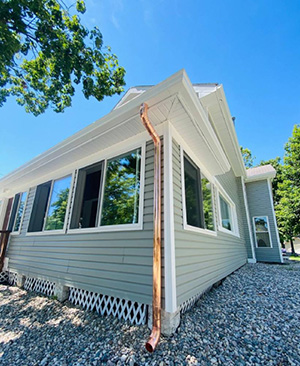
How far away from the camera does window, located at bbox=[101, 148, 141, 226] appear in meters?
2.74

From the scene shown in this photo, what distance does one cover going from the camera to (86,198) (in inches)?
174

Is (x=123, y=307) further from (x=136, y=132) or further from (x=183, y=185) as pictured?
(x=136, y=132)

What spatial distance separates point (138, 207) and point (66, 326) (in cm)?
188

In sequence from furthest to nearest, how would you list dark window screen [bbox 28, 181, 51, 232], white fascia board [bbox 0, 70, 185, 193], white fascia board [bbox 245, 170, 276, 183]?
white fascia board [bbox 245, 170, 276, 183] → dark window screen [bbox 28, 181, 51, 232] → white fascia board [bbox 0, 70, 185, 193]

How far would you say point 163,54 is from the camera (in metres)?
6.06

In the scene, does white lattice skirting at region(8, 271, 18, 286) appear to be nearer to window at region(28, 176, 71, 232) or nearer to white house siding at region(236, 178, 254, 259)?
window at region(28, 176, 71, 232)

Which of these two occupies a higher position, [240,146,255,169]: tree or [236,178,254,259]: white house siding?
[240,146,255,169]: tree

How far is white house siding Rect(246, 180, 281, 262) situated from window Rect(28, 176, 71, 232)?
859 centimetres

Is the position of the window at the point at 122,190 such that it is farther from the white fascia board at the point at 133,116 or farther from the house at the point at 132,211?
the white fascia board at the point at 133,116

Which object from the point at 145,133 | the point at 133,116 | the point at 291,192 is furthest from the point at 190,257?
the point at 291,192

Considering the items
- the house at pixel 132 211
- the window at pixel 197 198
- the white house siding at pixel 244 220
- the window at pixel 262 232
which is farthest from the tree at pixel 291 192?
the window at pixel 197 198

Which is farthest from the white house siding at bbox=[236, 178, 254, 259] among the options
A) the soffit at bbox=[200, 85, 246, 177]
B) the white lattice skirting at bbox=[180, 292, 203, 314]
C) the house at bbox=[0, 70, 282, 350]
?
the white lattice skirting at bbox=[180, 292, 203, 314]

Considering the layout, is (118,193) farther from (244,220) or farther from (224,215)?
(244,220)

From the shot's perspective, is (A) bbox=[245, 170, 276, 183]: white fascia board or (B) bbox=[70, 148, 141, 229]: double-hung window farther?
(A) bbox=[245, 170, 276, 183]: white fascia board
